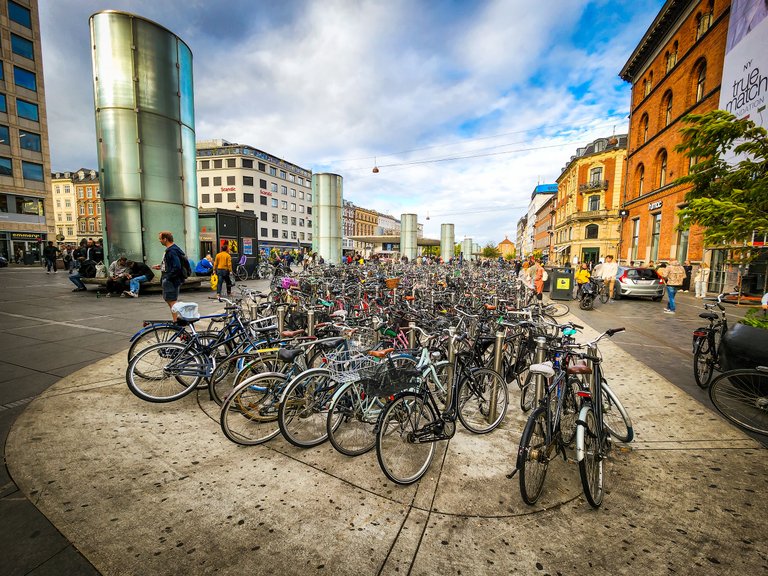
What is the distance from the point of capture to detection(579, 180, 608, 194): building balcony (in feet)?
129

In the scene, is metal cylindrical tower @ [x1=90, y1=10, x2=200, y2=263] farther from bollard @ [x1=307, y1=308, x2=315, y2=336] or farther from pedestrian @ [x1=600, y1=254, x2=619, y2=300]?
pedestrian @ [x1=600, y1=254, x2=619, y2=300]

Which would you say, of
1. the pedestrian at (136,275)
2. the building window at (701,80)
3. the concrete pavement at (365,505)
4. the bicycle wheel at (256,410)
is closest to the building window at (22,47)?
the pedestrian at (136,275)

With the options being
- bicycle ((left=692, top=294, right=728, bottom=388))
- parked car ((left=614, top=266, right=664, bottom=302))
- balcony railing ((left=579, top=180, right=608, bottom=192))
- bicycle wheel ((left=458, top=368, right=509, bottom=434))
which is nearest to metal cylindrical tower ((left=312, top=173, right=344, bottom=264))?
parked car ((left=614, top=266, right=664, bottom=302))

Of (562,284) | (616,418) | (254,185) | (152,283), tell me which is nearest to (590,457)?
(616,418)

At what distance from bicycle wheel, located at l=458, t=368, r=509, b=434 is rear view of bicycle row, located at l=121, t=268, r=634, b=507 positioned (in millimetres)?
13

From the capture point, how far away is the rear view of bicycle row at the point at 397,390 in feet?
8.69

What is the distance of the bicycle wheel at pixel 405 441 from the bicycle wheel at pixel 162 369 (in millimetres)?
2516

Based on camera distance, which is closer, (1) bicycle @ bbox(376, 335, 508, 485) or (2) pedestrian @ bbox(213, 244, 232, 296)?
(1) bicycle @ bbox(376, 335, 508, 485)

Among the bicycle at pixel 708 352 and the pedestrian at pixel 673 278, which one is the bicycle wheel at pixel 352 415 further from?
the pedestrian at pixel 673 278

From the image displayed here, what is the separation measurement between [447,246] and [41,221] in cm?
3856

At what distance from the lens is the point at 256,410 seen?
11.2 ft

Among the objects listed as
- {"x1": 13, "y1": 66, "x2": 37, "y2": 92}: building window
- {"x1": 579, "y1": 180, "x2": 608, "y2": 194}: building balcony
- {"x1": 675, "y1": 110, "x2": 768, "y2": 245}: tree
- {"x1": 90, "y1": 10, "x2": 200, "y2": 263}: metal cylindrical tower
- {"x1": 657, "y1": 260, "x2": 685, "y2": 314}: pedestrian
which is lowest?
{"x1": 657, "y1": 260, "x2": 685, "y2": 314}: pedestrian

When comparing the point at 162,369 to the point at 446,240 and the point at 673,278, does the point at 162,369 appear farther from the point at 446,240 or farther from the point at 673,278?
the point at 446,240

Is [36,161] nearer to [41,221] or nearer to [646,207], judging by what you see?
[41,221]
